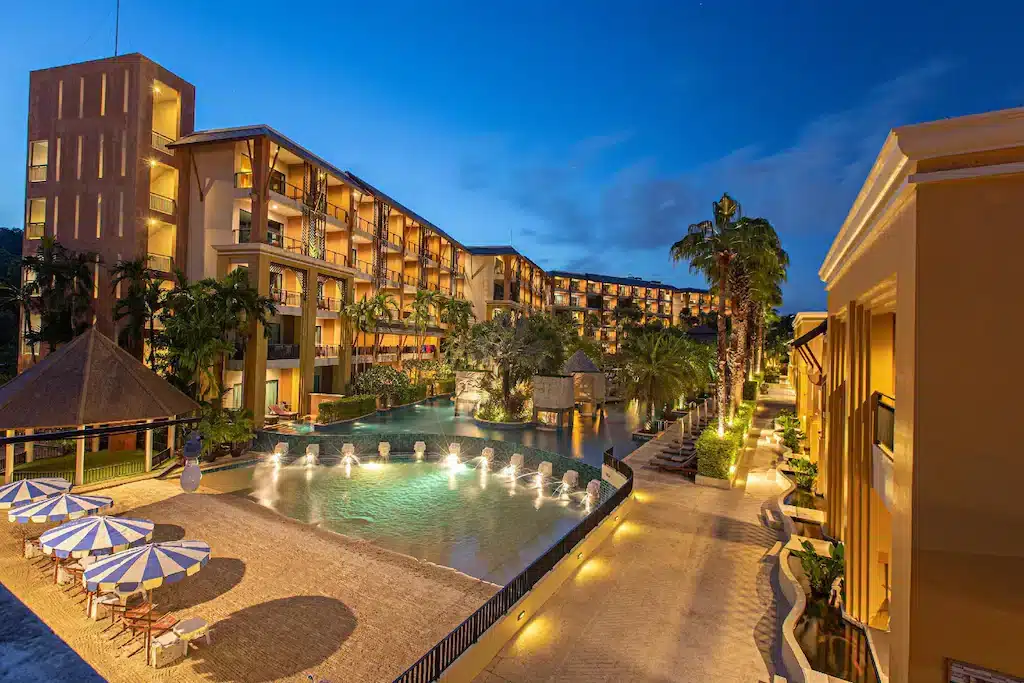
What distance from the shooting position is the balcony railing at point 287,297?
31211mm

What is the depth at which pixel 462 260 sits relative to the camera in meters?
60.5

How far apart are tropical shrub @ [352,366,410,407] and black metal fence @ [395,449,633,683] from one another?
2592 cm

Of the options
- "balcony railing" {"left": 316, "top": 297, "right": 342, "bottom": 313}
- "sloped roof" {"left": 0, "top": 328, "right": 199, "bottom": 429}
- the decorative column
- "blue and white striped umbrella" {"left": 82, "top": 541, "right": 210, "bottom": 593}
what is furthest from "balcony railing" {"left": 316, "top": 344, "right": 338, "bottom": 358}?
"blue and white striped umbrella" {"left": 82, "top": 541, "right": 210, "bottom": 593}

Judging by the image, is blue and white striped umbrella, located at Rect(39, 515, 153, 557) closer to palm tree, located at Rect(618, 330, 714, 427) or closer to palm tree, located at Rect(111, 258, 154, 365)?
palm tree, located at Rect(111, 258, 154, 365)

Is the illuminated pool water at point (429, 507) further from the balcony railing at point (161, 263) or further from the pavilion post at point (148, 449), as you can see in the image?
the balcony railing at point (161, 263)

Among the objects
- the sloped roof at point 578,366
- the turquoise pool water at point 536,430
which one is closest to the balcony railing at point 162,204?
the turquoise pool water at point 536,430

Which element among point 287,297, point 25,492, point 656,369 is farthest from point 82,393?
point 656,369

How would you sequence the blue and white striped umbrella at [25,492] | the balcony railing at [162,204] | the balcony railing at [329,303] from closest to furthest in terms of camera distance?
the blue and white striped umbrella at [25,492]
the balcony railing at [162,204]
the balcony railing at [329,303]

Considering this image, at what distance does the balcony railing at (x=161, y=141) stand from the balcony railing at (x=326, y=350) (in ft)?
47.7

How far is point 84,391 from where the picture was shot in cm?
1822

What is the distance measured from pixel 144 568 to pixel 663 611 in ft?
33.2

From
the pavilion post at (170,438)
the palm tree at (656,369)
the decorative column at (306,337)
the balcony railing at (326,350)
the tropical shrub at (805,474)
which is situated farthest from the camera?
the balcony railing at (326,350)

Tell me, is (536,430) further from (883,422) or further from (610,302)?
(610,302)

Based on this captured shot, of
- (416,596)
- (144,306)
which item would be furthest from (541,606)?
(144,306)
